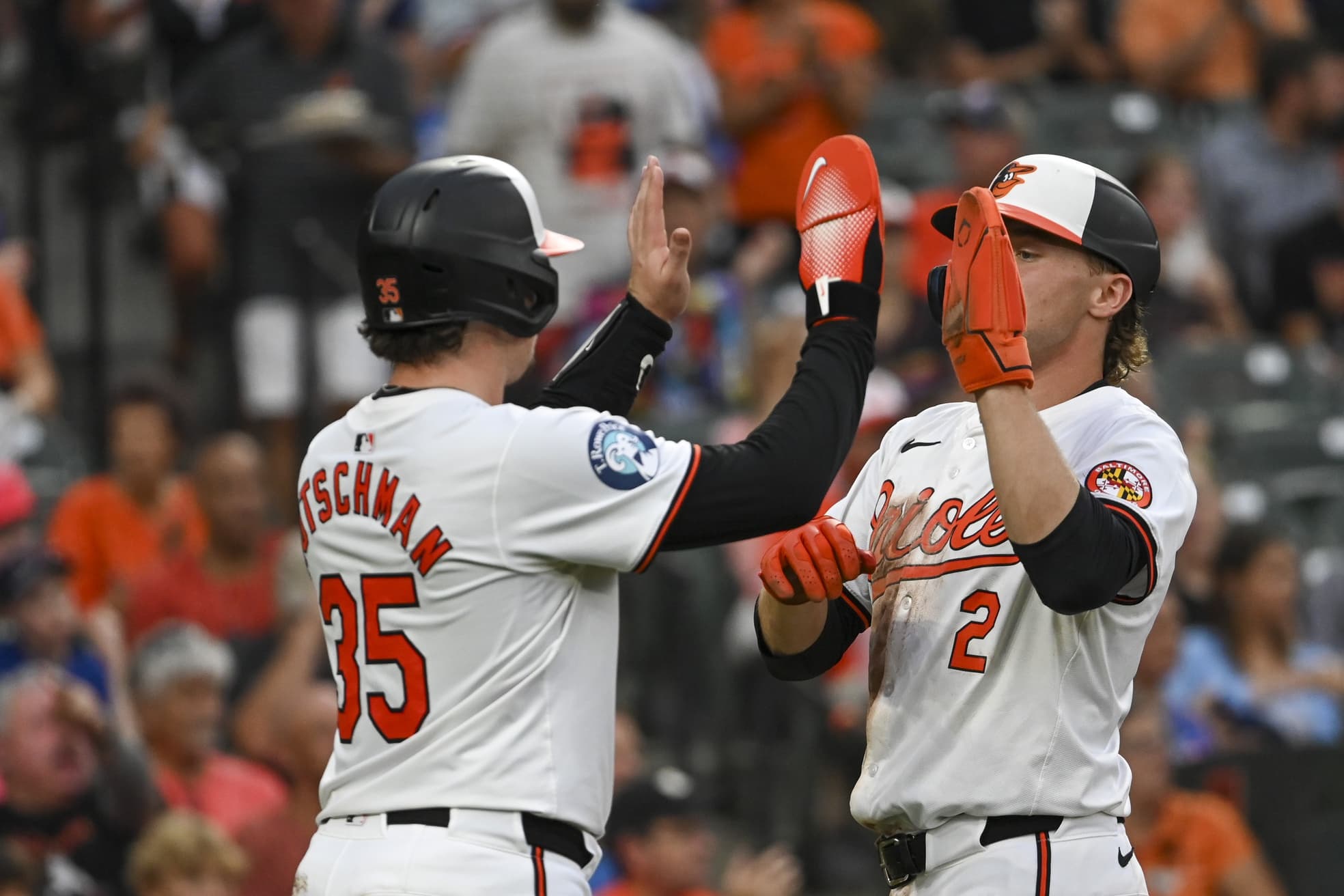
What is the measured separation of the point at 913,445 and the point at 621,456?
2.10 feet

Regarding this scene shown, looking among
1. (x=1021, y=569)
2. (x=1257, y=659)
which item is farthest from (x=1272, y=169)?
(x=1021, y=569)

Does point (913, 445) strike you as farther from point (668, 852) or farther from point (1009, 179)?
point (668, 852)

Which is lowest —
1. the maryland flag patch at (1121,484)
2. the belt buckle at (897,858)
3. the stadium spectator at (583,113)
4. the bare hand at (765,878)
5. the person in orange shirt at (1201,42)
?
the bare hand at (765,878)

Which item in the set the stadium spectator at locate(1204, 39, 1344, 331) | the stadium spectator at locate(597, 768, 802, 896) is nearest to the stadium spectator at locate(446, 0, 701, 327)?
the stadium spectator at locate(597, 768, 802, 896)

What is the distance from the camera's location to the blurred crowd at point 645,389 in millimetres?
5973

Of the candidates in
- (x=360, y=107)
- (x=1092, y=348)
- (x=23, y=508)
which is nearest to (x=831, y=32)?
Answer: (x=360, y=107)

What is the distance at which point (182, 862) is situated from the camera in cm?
551

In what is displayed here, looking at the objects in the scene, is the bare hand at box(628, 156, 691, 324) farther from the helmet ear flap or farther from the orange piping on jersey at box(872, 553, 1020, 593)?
the orange piping on jersey at box(872, 553, 1020, 593)

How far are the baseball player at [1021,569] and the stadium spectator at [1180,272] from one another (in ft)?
19.4

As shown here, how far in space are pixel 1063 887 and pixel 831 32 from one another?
710 cm

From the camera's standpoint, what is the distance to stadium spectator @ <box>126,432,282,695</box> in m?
6.93

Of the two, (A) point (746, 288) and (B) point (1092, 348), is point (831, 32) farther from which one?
(B) point (1092, 348)

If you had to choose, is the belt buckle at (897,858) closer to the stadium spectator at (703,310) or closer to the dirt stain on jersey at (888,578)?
the dirt stain on jersey at (888,578)

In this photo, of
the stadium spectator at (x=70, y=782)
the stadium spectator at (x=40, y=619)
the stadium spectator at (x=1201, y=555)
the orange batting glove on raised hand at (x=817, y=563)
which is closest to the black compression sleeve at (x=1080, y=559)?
the orange batting glove on raised hand at (x=817, y=563)
